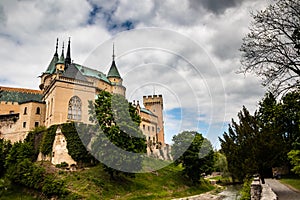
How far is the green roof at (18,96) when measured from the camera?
49.4 m

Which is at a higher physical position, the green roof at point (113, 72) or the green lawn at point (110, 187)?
the green roof at point (113, 72)

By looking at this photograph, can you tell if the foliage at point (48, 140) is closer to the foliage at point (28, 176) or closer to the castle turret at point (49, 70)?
the foliage at point (28, 176)

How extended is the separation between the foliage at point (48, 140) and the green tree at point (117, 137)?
7265 mm

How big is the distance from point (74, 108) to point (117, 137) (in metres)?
14.3

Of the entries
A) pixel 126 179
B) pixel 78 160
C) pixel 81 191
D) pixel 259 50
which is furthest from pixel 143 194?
pixel 259 50

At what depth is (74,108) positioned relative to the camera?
4003 cm

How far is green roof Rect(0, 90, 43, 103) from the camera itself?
4937 cm

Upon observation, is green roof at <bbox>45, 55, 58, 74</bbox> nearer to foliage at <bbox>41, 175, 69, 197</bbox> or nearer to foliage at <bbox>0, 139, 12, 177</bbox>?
foliage at <bbox>0, 139, 12, 177</bbox>

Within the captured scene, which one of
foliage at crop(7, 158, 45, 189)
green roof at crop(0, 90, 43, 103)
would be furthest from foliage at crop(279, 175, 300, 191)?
green roof at crop(0, 90, 43, 103)

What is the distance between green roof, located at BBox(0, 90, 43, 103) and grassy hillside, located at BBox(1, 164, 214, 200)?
975 inches

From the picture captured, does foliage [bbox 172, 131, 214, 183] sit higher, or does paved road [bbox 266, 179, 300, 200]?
foliage [bbox 172, 131, 214, 183]

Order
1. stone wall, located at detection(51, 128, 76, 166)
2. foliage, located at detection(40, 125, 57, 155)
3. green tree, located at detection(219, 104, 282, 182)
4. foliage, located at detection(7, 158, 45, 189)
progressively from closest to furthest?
green tree, located at detection(219, 104, 282, 182), foliage, located at detection(7, 158, 45, 189), stone wall, located at detection(51, 128, 76, 166), foliage, located at detection(40, 125, 57, 155)

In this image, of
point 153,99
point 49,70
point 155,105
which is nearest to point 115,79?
point 153,99

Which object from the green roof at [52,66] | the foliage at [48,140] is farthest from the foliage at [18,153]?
the green roof at [52,66]
